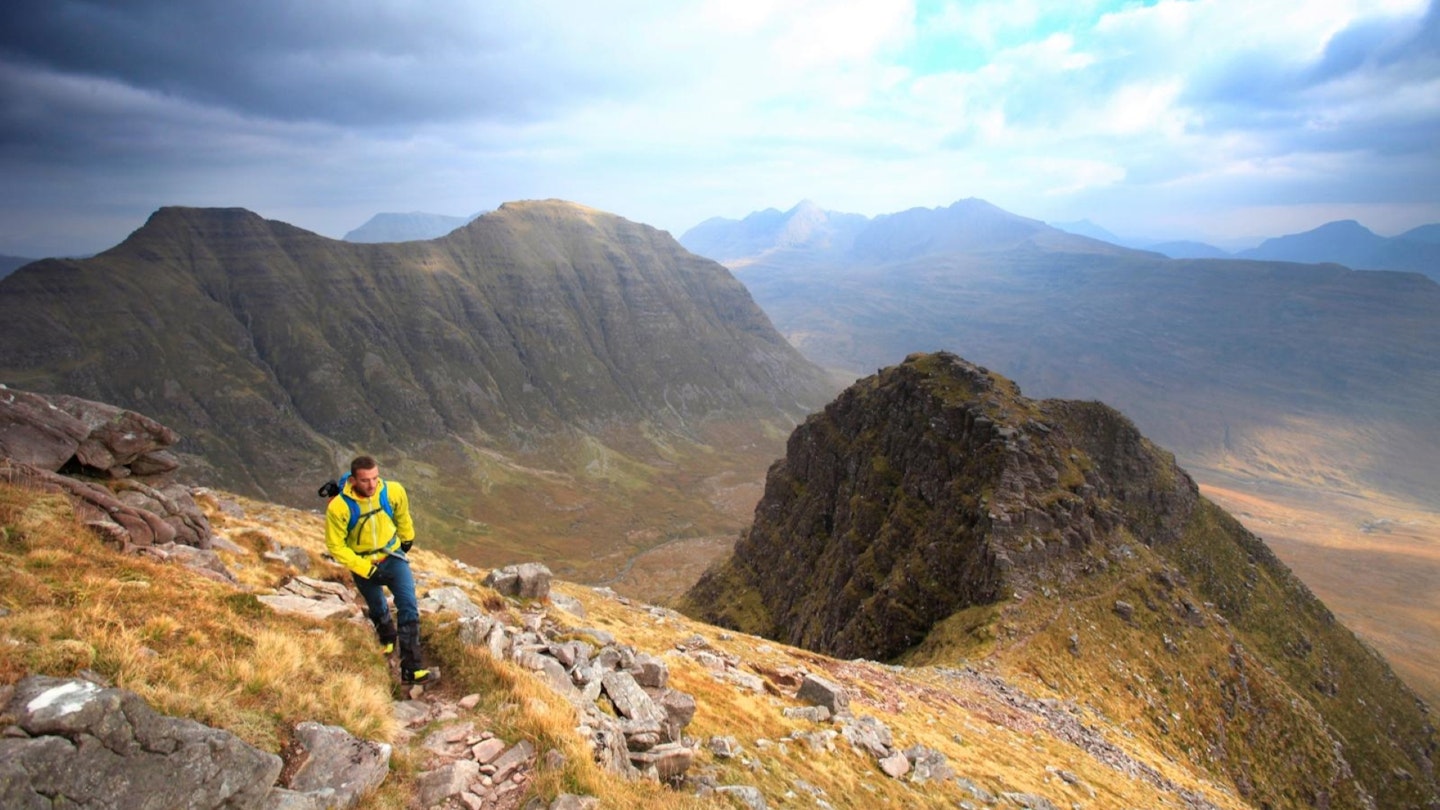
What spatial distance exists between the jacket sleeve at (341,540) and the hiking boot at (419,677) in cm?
240

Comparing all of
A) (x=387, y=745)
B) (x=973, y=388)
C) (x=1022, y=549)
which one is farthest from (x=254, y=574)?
(x=973, y=388)

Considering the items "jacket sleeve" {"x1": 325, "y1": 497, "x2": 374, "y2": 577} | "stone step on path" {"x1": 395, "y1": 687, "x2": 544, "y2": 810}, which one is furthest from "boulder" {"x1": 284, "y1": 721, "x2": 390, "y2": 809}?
"jacket sleeve" {"x1": 325, "y1": 497, "x2": 374, "y2": 577}

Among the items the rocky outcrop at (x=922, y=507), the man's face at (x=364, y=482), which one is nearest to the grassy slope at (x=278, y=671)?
the man's face at (x=364, y=482)

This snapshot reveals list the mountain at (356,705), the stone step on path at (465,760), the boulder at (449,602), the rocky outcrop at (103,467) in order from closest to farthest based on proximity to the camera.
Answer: the mountain at (356,705), the stone step on path at (465,760), the rocky outcrop at (103,467), the boulder at (449,602)

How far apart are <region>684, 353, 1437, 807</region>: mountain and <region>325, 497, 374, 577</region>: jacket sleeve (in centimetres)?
4251

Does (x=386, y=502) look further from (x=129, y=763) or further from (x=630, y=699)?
(x=630, y=699)

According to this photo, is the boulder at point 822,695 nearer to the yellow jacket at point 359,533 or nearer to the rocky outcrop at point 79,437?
the yellow jacket at point 359,533

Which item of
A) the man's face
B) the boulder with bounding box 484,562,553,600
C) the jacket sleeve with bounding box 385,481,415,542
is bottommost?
the boulder with bounding box 484,562,553,600

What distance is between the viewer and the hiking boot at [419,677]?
13.7 metres

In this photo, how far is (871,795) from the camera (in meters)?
17.1

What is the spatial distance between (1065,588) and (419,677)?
57.0 m

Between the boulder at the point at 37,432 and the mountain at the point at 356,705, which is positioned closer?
the mountain at the point at 356,705

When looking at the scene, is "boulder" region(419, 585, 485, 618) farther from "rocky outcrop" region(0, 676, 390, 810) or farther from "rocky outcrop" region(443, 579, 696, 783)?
"rocky outcrop" region(0, 676, 390, 810)

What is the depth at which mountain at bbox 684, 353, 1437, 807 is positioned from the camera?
161 ft
